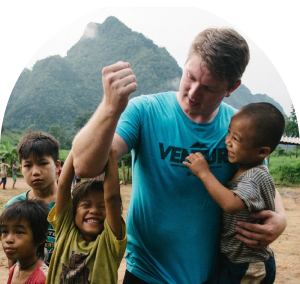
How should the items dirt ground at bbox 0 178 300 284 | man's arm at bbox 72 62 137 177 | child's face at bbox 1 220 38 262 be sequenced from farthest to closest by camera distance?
dirt ground at bbox 0 178 300 284
child's face at bbox 1 220 38 262
man's arm at bbox 72 62 137 177

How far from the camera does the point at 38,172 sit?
73.2 inches

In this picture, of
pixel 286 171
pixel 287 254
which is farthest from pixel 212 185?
pixel 286 171

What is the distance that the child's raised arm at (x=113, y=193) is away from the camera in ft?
3.44

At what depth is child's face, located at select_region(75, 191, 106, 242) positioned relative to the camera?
48.6 inches

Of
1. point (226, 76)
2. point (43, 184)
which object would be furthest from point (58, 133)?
point (226, 76)

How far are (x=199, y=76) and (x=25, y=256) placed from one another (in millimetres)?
1186

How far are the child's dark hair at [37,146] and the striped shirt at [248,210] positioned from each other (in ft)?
3.72

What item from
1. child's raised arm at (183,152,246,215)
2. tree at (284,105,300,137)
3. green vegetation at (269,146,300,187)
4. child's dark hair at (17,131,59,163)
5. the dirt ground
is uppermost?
green vegetation at (269,146,300,187)

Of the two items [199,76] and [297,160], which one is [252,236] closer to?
[199,76]

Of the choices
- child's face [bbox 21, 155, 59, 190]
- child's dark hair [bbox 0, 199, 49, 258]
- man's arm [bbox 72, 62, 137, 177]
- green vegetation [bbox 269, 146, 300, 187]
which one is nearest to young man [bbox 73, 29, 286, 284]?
man's arm [bbox 72, 62, 137, 177]

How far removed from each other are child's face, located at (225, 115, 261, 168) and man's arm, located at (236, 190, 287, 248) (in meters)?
0.23

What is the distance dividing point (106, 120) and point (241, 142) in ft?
2.09

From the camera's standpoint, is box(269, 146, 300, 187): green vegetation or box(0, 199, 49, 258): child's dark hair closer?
box(0, 199, 49, 258): child's dark hair

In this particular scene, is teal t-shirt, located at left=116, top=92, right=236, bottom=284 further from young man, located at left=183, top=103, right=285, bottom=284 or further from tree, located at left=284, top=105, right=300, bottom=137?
tree, located at left=284, top=105, right=300, bottom=137
